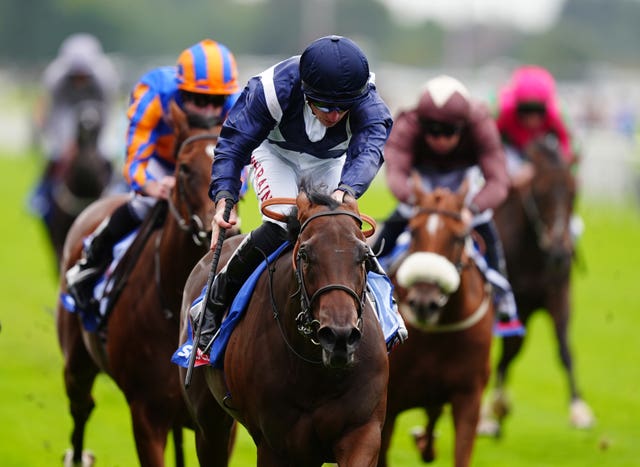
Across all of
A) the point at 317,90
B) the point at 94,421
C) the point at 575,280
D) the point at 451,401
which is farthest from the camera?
the point at 575,280

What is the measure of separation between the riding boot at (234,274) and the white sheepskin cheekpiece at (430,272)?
142 cm

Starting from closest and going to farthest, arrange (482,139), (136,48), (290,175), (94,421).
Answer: (290,175), (482,139), (94,421), (136,48)

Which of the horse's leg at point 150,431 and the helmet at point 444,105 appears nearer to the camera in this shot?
the horse's leg at point 150,431

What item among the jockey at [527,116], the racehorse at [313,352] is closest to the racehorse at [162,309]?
the racehorse at [313,352]

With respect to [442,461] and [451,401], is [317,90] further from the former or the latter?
[442,461]

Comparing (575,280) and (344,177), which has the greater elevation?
(344,177)

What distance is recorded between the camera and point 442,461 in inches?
333

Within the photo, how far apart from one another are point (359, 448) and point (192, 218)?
1886mm

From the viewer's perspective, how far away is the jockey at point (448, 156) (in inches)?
301

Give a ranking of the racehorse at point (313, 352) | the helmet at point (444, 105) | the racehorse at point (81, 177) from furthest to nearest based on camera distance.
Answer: the racehorse at point (81, 177) → the helmet at point (444, 105) → the racehorse at point (313, 352)

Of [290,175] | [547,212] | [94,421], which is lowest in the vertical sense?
[94,421]

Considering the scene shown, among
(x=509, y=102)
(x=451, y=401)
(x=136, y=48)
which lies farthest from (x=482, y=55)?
(x=451, y=401)

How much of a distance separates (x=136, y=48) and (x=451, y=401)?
77.2 meters

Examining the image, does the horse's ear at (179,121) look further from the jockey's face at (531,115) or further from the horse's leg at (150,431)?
the jockey's face at (531,115)
